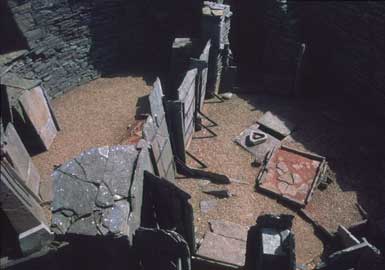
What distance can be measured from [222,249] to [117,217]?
258 centimetres

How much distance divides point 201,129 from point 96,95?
3876mm

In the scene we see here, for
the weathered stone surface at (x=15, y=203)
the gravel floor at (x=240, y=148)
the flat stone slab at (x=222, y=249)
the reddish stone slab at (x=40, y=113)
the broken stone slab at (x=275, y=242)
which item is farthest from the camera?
the reddish stone slab at (x=40, y=113)

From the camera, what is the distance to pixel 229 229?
8.30 metres

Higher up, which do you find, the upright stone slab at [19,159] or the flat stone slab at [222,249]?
the upright stone slab at [19,159]

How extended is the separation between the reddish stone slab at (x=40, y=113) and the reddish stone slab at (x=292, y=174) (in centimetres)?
595

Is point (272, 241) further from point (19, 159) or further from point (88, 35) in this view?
point (88, 35)

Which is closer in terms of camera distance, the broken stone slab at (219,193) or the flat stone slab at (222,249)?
the flat stone slab at (222,249)

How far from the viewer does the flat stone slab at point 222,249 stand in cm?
755

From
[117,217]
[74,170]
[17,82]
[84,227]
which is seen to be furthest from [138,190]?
[17,82]

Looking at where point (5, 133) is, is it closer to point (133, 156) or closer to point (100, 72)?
point (133, 156)

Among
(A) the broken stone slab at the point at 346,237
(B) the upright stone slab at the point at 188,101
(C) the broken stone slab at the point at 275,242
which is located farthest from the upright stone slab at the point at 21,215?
(A) the broken stone slab at the point at 346,237

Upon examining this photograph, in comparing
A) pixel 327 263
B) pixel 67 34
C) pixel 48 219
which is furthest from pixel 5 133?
pixel 327 263

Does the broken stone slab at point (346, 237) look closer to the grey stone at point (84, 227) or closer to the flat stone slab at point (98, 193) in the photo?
the flat stone slab at point (98, 193)

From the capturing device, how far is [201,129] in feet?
36.0
